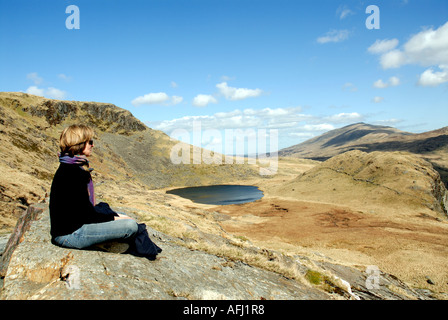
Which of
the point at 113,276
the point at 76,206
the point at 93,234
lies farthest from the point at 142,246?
the point at 76,206

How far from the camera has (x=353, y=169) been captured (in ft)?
209

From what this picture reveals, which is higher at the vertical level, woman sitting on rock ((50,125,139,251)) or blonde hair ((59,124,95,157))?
blonde hair ((59,124,95,157))

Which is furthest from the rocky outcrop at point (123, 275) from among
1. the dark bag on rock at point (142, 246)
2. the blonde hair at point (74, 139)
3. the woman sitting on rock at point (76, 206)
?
the blonde hair at point (74, 139)

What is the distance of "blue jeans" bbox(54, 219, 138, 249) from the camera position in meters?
5.72

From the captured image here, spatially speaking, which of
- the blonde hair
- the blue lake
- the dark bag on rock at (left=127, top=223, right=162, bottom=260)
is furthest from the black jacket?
the blue lake

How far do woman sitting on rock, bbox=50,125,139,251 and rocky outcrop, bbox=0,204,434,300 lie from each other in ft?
1.61

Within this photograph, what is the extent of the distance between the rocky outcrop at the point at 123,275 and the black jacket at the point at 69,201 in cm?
82

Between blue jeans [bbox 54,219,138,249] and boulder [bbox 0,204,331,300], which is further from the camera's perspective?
blue jeans [bbox 54,219,138,249]

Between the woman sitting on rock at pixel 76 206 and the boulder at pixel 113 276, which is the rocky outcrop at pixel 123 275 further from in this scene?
the woman sitting on rock at pixel 76 206

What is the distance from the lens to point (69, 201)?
205 inches

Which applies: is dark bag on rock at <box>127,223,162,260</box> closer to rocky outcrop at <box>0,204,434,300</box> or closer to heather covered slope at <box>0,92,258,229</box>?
rocky outcrop at <box>0,204,434,300</box>

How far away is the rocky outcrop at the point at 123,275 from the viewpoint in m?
4.85

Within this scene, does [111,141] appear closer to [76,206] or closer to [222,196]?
[222,196]
